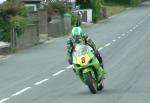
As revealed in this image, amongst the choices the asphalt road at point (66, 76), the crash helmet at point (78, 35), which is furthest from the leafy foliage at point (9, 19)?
the crash helmet at point (78, 35)

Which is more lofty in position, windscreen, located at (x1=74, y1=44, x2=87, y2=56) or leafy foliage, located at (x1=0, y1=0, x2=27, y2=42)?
windscreen, located at (x1=74, y1=44, x2=87, y2=56)

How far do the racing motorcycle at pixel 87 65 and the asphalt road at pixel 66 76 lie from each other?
316 millimetres

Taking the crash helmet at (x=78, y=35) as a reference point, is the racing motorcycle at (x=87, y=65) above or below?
below

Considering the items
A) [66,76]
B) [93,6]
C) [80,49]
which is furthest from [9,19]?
[93,6]

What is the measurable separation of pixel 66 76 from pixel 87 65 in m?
5.45

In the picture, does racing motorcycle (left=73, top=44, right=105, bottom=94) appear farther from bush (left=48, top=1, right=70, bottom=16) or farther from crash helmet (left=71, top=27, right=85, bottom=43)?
bush (left=48, top=1, right=70, bottom=16)

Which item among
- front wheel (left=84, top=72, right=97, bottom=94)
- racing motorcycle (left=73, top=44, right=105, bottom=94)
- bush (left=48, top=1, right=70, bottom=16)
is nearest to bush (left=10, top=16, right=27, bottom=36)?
bush (left=48, top=1, right=70, bottom=16)

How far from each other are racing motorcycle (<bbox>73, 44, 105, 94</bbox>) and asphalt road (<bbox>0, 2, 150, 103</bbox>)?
1.04 feet

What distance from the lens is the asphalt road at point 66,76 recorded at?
15259 millimetres

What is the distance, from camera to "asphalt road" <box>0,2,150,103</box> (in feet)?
50.1

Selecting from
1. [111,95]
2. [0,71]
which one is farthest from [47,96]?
[0,71]

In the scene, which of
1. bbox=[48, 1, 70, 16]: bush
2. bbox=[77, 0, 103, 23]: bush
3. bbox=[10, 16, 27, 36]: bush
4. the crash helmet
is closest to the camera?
the crash helmet

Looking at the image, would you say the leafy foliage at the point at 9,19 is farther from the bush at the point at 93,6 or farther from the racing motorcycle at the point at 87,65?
the bush at the point at 93,6

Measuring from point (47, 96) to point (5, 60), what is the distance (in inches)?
540
